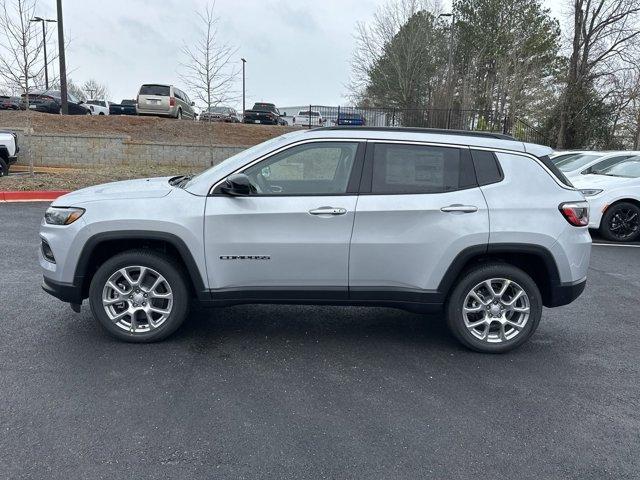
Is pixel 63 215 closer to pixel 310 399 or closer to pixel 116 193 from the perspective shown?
pixel 116 193

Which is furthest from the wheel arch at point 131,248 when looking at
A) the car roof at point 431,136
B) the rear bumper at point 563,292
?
the rear bumper at point 563,292

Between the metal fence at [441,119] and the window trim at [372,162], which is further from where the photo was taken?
the metal fence at [441,119]

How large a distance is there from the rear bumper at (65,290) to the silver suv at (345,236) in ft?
0.04

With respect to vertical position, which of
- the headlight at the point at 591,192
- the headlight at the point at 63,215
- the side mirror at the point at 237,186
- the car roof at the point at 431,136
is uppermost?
the car roof at the point at 431,136

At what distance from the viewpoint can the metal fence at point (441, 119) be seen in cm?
2161

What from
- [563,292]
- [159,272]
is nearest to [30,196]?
[159,272]

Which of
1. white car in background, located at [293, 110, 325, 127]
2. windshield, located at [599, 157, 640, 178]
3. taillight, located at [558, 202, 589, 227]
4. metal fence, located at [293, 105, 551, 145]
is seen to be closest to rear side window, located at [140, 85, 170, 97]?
metal fence, located at [293, 105, 551, 145]

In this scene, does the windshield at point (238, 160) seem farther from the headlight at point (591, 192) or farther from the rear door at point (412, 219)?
the headlight at point (591, 192)

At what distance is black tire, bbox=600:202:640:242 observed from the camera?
9.25m

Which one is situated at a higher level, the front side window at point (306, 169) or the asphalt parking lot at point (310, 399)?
the front side window at point (306, 169)

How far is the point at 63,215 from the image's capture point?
4105 mm

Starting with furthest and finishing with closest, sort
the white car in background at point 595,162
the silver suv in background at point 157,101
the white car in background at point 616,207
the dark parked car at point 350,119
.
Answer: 1. the dark parked car at point 350,119
2. the silver suv in background at point 157,101
3. the white car in background at point 595,162
4. the white car in background at point 616,207

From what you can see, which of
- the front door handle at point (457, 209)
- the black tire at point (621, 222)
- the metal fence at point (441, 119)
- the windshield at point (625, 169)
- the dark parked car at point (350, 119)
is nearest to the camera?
the front door handle at point (457, 209)

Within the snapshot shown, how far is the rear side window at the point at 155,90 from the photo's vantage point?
2308 centimetres
